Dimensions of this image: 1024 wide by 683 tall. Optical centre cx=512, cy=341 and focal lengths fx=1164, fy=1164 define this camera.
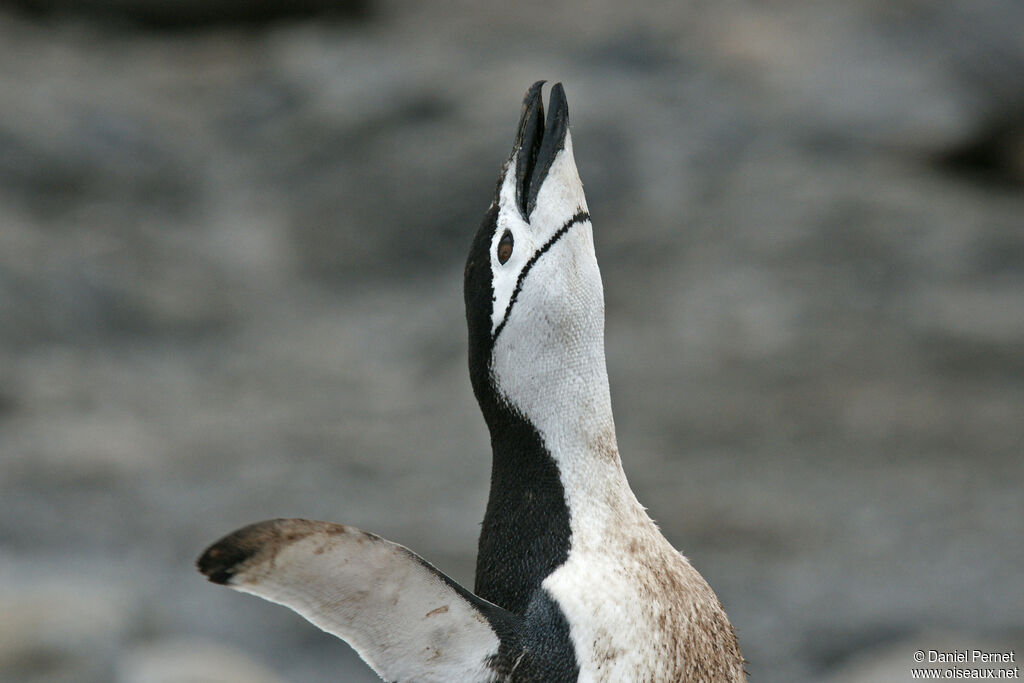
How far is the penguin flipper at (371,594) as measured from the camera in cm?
105

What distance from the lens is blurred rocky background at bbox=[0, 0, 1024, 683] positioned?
11.7ft

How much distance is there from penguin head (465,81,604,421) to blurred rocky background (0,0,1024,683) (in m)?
1.87

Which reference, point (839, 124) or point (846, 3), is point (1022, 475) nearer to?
point (839, 124)

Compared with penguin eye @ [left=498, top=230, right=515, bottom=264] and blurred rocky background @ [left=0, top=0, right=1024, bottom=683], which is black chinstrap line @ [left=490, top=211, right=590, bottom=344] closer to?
penguin eye @ [left=498, top=230, right=515, bottom=264]

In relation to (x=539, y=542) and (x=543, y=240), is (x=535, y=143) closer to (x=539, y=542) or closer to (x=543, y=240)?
(x=543, y=240)

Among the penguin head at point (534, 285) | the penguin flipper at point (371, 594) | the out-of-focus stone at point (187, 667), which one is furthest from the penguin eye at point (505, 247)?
the out-of-focus stone at point (187, 667)

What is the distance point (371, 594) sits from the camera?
112cm

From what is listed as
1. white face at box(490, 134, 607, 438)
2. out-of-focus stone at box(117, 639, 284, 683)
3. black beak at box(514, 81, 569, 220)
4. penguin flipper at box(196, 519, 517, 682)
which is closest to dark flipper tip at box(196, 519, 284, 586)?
penguin flipper at box(196, 519, 517, 682)

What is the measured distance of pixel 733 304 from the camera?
15.1ft

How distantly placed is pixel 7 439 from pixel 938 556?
128 inches

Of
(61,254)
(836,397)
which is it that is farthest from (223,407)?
(836,397)

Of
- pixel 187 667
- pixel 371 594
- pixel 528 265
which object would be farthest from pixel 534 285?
pixel 187 667

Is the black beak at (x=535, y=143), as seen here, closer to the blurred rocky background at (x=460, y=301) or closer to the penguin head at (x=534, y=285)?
the penguin head at (x=534, y=285)

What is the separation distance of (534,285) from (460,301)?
3722 mm
